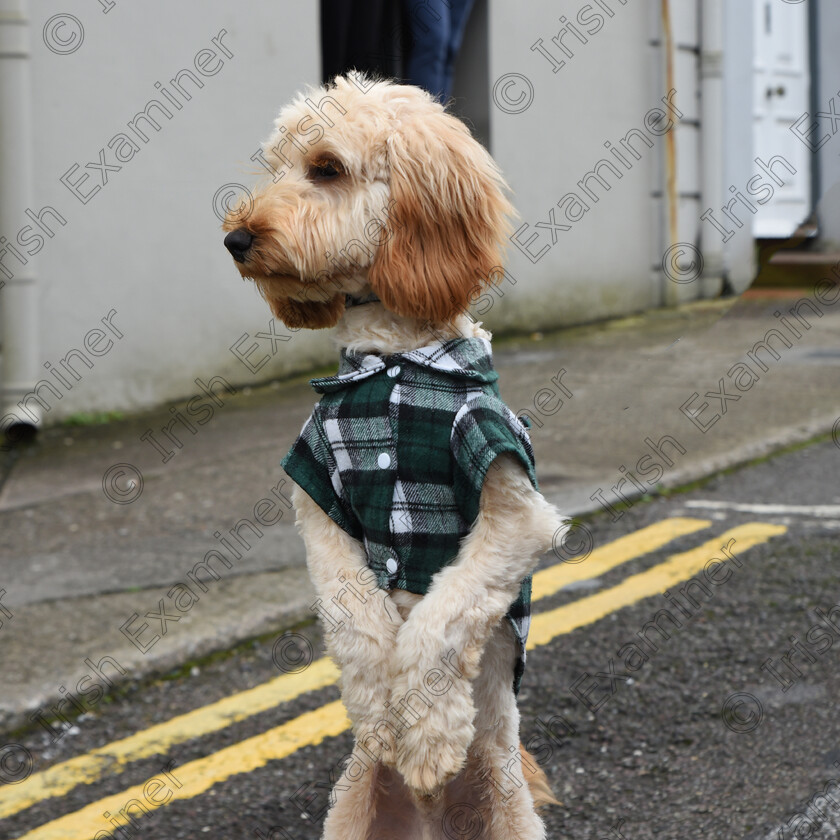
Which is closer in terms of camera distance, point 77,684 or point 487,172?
point 487,172

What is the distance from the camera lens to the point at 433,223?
7.13ft

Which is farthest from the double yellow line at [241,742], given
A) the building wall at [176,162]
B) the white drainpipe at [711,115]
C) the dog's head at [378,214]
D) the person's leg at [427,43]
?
the white drainpipe at [711,115]

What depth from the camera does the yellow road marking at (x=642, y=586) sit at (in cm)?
451

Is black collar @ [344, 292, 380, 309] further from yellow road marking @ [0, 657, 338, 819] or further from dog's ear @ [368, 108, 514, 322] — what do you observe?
yellow road marking @ [0, 657, 338, 819]

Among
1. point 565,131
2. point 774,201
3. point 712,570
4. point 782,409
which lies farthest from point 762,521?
point 774,201

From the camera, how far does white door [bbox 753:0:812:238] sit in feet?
39.4

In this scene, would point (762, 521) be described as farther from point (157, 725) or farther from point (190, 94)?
point (190, 94)

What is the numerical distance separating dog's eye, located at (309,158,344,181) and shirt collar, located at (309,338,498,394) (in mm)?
355

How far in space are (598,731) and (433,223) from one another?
80.3 inches

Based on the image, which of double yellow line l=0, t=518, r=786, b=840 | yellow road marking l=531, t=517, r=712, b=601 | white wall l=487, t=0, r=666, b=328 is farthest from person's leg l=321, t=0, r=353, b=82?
double yellow line l=0, t=518, r=786, b=840

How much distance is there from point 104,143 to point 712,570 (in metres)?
5.07

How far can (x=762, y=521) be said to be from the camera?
579 cm

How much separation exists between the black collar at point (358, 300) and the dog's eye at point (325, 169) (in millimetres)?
251

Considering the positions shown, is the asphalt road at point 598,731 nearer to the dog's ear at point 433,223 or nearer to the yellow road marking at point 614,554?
the yellow road marking at point 614,554
